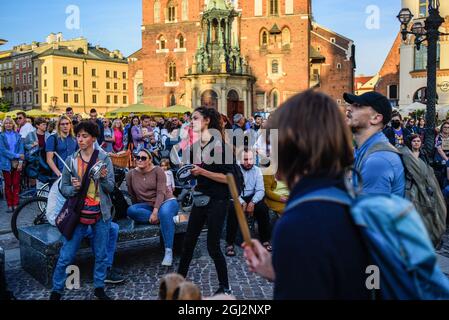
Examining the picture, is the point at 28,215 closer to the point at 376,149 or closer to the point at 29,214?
the point at 29,214

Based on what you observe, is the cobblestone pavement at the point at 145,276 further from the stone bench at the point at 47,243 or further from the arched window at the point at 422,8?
the arched window at the point at 422,8

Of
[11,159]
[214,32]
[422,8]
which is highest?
[422,8]

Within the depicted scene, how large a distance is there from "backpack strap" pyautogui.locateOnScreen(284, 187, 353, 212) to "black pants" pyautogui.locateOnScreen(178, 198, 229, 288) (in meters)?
3.31

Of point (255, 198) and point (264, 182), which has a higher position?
point (264, 182)

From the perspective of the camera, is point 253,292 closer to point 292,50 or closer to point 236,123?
point 236,123

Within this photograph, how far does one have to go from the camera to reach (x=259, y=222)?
7.61 m

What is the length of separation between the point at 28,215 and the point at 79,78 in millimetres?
75108

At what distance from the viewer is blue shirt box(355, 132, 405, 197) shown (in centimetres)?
322

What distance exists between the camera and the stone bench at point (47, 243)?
5.68 metres

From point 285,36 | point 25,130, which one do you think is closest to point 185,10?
point 285,36

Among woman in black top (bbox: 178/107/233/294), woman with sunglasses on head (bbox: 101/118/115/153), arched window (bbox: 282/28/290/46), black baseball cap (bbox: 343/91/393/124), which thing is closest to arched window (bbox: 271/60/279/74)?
arched window (bbox: 282/28/290/46)

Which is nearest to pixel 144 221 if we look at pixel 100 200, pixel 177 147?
pixel 100 200

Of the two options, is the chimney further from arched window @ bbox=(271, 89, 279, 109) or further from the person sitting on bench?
the person sitting on bench

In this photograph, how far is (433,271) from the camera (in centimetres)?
173
